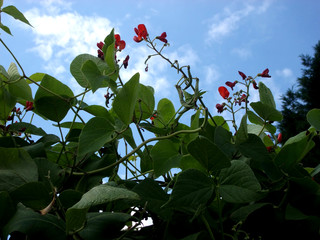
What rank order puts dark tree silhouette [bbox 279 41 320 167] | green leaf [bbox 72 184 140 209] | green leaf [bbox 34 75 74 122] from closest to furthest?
green leaf [bbox 72 184 140 209] → green leaf [bbox 34 75 74 122] → dark tree silhouette [bbox 279 41 320 167]

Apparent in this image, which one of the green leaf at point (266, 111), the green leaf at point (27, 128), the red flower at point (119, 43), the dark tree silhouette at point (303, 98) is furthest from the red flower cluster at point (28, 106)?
the dark tree silhouette at point (303, 98)

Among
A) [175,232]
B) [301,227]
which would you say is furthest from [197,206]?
[301,227]

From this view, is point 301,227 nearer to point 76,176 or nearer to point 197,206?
point 197,206

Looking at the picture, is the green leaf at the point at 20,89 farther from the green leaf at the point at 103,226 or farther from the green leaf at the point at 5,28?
the green leaf at the point at 103,226

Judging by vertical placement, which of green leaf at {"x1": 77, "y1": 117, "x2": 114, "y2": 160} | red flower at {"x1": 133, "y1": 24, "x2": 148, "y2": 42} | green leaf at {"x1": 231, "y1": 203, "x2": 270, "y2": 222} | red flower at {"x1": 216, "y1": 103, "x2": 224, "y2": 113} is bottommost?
green leaf at {"x1": 231, "y1": 203, "x2": 270, "y2": 222}

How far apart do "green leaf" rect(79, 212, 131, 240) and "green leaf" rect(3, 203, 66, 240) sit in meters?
0.02

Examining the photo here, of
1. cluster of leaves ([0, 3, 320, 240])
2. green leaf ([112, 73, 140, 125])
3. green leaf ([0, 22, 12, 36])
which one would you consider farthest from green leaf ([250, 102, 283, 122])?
green leaf ([0, 22, 12, 36])

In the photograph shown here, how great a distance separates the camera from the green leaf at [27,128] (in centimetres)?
60

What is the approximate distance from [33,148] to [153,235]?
8.2 inches

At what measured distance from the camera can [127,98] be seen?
1.46 feet

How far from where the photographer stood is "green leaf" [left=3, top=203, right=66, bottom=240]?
0.33 metres

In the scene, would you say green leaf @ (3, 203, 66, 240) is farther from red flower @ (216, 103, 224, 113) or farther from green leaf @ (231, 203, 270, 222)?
red flower @ (216, 103, 224, 113)

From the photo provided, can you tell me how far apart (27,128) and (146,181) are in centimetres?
29

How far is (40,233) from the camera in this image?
333 millimetres
